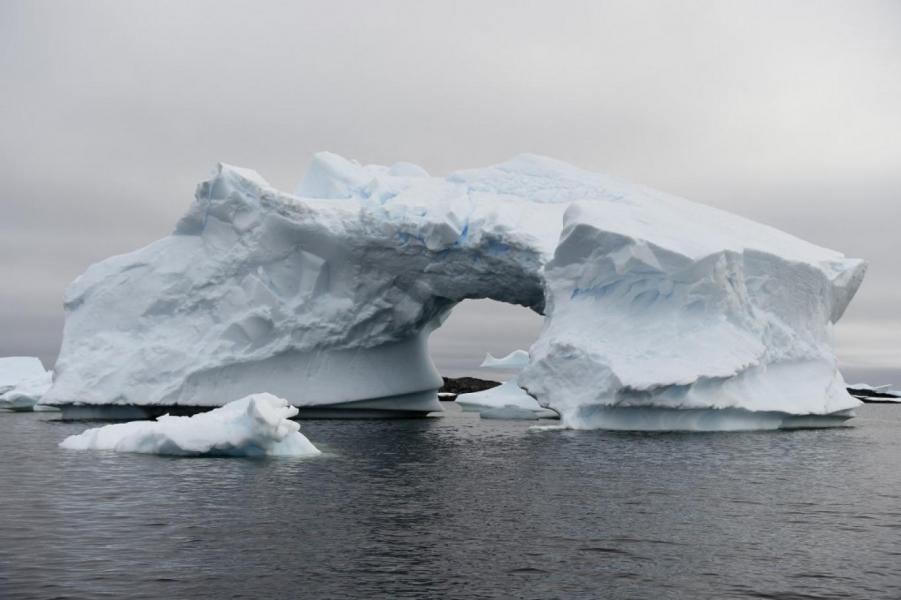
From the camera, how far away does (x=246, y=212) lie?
90.1 feet

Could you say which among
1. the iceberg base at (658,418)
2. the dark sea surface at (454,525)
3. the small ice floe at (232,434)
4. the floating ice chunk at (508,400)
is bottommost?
the dark sea surface at (454,525)

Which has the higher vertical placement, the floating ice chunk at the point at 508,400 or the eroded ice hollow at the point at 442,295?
the eroded ice hollow at the point at 442,295

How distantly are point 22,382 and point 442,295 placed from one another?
20.6m

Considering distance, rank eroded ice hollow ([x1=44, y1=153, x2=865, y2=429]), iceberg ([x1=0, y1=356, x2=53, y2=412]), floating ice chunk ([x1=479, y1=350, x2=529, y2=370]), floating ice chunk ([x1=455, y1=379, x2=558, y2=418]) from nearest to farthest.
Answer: eroded ice hollow ([x1=44, y1=153, x2=865, y2=429]), floating ice chunk ([x1=455, y1=379, x2=558, y2=418]), iceberg ([x1=0, y1=356, x2=53, y2=412]), floating ice chunk ([x1=479, y1=350, x2=529, y2=370])

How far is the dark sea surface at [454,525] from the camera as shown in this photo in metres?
8.07

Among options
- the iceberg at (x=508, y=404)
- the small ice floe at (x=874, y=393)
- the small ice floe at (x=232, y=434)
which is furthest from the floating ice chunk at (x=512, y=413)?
the small ice floe at (x=874, y=393)

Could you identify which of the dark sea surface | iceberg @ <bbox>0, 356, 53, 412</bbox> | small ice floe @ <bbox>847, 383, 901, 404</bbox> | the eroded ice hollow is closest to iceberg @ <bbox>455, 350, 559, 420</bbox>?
the eroded ice hollow

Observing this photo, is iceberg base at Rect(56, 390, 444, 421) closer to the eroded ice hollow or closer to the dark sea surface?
the eroded ice hollow

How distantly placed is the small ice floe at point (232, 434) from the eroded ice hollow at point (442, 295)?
23.5 feet

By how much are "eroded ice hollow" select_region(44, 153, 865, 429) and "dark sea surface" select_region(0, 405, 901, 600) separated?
4200 millimetres

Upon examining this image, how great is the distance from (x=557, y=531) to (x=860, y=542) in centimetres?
306

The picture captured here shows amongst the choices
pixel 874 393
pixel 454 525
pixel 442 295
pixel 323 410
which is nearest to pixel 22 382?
pixel 323 410

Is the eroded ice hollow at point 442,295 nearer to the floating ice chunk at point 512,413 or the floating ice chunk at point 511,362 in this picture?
the floating ice chunk at point 512,413

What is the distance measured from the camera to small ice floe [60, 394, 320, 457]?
16.3 metres
